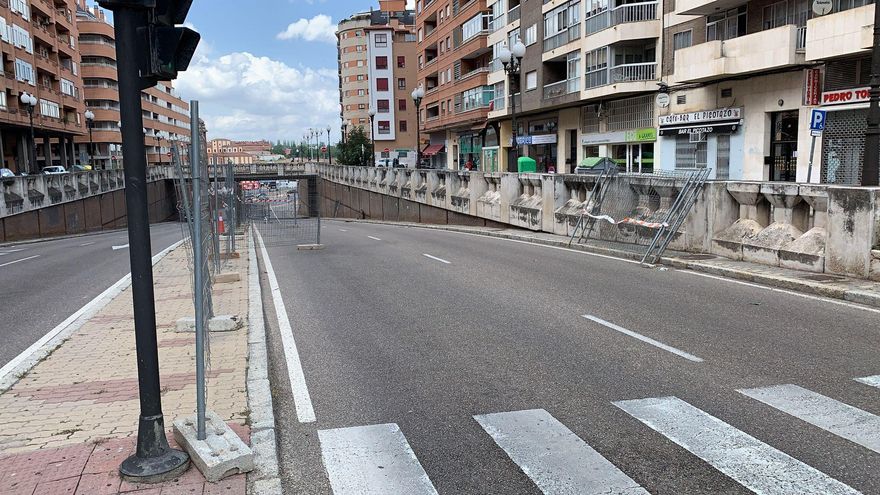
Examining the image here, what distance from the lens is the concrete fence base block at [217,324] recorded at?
8695 millimetres

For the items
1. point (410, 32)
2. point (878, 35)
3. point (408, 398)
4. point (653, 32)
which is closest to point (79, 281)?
point (408, 398)

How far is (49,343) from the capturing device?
8430 millimetres

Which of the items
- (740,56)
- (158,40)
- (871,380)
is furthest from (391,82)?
(158,40)

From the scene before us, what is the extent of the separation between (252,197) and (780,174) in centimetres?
2070

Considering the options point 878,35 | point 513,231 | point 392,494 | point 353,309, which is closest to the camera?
point 392,494

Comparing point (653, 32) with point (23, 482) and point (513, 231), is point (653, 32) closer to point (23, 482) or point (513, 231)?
point (513, 231)

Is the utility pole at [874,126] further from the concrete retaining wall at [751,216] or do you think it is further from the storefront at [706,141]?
the storefront at [706,141]

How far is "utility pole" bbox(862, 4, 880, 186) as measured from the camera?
12.9 meters

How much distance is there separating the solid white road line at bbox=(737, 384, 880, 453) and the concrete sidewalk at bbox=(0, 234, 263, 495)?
4.13 metres

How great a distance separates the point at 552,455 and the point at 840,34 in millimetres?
23660

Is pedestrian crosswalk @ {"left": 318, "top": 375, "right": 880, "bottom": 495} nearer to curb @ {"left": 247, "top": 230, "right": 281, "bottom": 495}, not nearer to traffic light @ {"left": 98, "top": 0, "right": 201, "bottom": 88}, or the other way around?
curb @ {"left": 247, "top": 230, "right": 281, "bottom": 495}

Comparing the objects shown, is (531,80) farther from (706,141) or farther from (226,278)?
(226,278)

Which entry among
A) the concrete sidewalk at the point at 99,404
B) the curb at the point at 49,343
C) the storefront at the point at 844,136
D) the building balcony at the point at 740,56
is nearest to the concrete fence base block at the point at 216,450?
the concrete sidewalk at the point at 99,404

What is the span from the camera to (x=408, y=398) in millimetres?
6211
